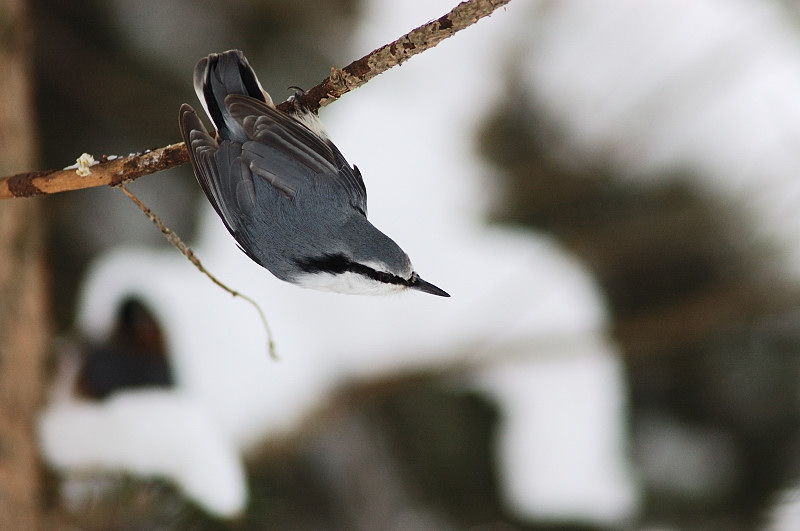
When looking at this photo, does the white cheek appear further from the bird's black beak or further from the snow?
the snow

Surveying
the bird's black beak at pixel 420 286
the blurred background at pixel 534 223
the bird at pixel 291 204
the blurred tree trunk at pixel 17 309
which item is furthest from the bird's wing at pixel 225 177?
the blurred background at pixel 534 223

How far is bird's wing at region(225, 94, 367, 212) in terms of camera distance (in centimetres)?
92

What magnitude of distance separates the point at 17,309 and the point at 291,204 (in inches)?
29.9

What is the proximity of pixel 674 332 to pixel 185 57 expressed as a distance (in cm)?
166

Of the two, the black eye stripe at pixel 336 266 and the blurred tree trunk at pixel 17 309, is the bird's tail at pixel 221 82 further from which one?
the blurred tree trunk at pixel 17 309

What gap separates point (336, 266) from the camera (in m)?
0.92

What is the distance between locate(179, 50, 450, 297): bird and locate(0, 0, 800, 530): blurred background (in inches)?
34.5

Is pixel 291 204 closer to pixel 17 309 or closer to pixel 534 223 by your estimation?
pixel 17 309

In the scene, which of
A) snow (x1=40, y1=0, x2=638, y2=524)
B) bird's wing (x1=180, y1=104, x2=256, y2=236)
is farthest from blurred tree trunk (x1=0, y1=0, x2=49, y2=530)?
bird's wing (x1=180, y1=104, x2=256, y2=236)

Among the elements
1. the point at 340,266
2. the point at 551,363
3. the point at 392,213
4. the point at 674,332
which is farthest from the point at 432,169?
the point at 340,266

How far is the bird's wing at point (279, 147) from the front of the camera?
3.01 ft

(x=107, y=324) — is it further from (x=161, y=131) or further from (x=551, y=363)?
(x=551, y=363)

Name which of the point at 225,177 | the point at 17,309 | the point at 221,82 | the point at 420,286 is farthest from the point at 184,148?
the point at 17,309

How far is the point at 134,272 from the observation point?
1.77 metres
